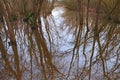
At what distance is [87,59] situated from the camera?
298cm

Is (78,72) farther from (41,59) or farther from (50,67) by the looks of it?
(41,59)

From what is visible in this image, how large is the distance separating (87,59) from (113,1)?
289cm

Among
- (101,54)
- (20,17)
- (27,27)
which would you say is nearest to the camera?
(101,54)

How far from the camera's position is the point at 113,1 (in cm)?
555

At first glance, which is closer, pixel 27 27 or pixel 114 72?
pixel 114 72

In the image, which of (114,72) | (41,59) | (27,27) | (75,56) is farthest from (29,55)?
(27,27)

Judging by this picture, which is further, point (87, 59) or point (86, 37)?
point (86, 37)

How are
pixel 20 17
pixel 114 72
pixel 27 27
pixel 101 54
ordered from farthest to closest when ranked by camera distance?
1. pixel 20 17
2. pixel 27 27
3. pixel 101 54
4. pixel 114 72

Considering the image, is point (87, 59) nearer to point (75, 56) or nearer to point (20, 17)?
point (75, 56)

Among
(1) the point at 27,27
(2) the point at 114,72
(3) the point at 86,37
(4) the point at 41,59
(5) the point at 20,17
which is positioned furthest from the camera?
(5) the point at 20,17

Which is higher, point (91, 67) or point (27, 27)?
point (27, 27)

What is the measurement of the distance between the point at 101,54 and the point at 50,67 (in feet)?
2.54

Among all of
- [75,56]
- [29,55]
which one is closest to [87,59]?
[75,56]

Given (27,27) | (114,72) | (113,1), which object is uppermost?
(113,1)
